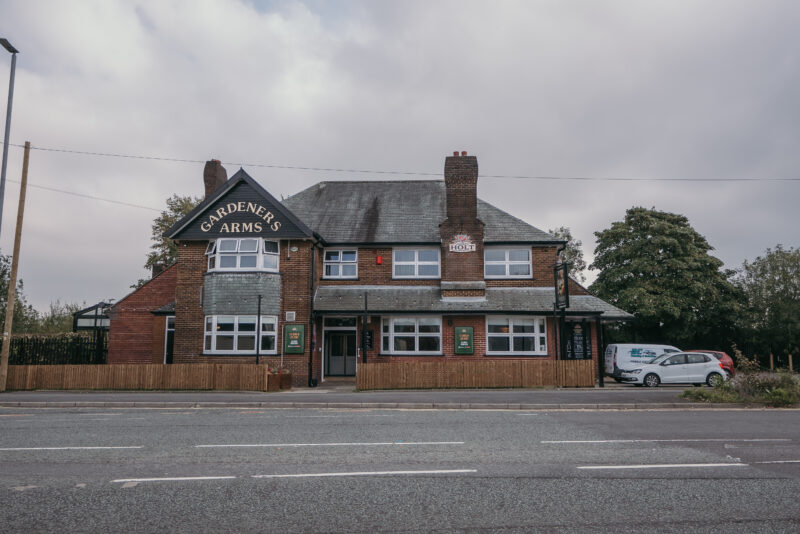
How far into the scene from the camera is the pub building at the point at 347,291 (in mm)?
22734

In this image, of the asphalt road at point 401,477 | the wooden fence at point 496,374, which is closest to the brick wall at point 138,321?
the wooden fence at point 496,374

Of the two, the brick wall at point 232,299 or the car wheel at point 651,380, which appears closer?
the car wheel at point 651,380

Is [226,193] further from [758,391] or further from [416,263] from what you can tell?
[758,391]

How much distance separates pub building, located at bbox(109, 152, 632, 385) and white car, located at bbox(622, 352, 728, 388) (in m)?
2.40

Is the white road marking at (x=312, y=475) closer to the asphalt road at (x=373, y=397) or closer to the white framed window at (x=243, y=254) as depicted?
the asphalt road at (x=373, y=397)

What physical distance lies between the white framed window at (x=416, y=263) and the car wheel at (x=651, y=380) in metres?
9.37

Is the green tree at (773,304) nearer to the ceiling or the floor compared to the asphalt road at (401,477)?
nearer to the ceiling

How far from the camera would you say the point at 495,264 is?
82.2 feet

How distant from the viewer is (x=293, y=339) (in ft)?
73.5

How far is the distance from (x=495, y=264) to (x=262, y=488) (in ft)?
65.5

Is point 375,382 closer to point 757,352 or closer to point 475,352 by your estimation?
point 475,352

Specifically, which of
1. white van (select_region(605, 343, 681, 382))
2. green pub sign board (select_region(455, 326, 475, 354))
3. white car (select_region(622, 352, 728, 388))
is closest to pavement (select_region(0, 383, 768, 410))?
green pub sign board (select_region(455, 326, 475, 354))

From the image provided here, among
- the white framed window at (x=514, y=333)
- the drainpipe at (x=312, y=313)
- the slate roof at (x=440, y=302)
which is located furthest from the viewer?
the white framed window at (x=514, y=333)

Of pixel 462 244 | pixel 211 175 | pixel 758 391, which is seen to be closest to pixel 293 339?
pixel 462 244
